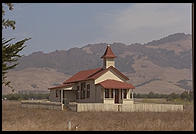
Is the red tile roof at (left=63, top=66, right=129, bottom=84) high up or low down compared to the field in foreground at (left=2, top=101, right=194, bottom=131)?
up

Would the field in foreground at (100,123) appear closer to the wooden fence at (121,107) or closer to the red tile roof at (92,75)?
the wooden fence at (121,107)

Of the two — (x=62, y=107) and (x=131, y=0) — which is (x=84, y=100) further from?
(x=131, y=0)

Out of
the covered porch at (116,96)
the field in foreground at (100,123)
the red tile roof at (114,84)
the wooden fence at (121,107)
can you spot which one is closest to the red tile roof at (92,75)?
the red tile roof at (114,84)

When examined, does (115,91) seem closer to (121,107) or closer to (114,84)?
(114,84)

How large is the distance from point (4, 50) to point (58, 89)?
27654mm

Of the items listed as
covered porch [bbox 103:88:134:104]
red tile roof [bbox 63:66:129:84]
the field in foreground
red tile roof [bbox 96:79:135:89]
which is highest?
red tile roof [bbox 63:66:129:84]

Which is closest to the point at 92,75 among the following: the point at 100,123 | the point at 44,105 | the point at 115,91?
the point at 115,91

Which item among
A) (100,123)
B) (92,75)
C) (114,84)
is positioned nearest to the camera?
(100,123)

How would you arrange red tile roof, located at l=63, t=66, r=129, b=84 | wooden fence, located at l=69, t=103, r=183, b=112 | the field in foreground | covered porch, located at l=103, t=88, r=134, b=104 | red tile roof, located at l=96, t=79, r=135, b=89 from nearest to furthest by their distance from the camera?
the field in foreground < wooden fence, located at l=69, t=103, r=183, b=112 < red tile roof, located at l=96, t=79, r=135, b=89 < covered porch, located at l=103, t=88, r=134, b=104 < red tile roof, located at l=63, t=66, r=129, b=84

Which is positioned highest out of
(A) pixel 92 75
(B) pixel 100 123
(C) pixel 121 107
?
(A) pixel 92 75

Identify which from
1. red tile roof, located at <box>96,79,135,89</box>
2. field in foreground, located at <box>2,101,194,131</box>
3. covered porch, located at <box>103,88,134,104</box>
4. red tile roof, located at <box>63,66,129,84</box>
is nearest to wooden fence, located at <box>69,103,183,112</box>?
red tile roof, located at <box>96,79,135,89</box>

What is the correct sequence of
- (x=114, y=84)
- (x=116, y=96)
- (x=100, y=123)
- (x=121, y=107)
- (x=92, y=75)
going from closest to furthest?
1. (x=100, y=123)
2. (x=121, y=107)
3. (x=114, y=84)
4. (x=116, y=96)
5. (x=92, y=75)

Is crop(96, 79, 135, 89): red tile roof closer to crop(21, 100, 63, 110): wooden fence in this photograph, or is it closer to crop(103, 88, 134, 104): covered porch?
crop(103, 88, 134, 104): covered porch

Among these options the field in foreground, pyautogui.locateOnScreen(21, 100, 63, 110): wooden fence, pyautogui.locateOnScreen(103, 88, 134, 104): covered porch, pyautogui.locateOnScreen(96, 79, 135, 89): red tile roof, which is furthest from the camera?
pyautogui.locateOnScreen(103, 88, 134, 104): covered porch
